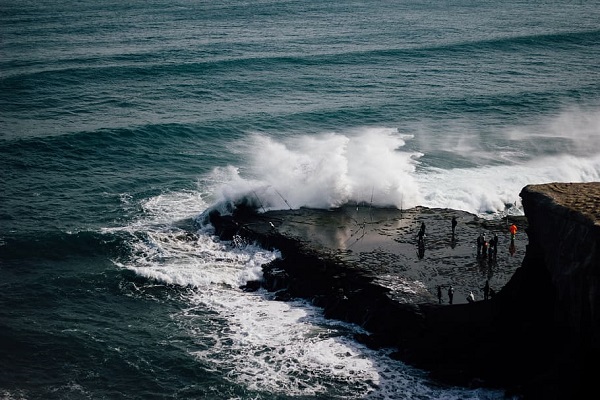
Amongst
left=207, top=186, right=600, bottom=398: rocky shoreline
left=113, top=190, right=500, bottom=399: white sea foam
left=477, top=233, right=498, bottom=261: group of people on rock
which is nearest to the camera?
left=207, top=186, right=600, bottom=398: rocky shoreline

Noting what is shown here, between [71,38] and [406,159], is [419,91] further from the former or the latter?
[71,38]

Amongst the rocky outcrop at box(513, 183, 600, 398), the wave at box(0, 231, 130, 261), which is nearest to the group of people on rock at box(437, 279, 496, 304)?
the rocky outcrop at box(513, 183, 600, 398)

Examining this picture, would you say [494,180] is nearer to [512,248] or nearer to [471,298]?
[512,248]

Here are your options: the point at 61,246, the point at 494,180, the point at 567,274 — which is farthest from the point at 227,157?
the point at 567,274

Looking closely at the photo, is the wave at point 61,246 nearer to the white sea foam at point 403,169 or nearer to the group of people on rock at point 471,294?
the white sea foam at point 403,169

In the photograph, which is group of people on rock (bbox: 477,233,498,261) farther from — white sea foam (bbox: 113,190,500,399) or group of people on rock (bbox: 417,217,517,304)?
white sea foam (bbox: 113,190,500,399)

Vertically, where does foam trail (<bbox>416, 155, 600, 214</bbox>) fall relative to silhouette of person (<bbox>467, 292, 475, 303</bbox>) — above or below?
above

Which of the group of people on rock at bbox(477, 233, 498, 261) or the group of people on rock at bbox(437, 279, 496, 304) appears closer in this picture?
the group of people on rock at bbox(437, 279, 496, 304)

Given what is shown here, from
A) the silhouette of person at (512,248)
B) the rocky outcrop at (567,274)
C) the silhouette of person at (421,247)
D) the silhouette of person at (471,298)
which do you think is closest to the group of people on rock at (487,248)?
the silhouette of person at (512,248)
